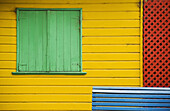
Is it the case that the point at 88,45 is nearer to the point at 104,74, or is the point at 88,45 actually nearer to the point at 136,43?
the point at 104,74

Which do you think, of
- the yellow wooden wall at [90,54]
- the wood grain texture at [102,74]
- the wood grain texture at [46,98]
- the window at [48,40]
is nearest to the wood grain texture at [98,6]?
the yellow wooden wall at [90,54]

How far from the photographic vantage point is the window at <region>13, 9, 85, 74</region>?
3988 mm

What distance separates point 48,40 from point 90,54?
3.04ft

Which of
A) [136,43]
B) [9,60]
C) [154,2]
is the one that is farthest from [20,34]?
[154,2]

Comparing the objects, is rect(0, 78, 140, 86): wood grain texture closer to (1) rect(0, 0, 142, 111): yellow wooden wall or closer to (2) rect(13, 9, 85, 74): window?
(1) rect(0, 0, 142, 111): yellow wooden wall

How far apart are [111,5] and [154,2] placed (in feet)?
3.01

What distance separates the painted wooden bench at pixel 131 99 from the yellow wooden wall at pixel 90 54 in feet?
3.48

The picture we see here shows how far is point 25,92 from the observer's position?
4.01 metres

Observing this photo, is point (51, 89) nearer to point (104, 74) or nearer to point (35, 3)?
point (104, 74)

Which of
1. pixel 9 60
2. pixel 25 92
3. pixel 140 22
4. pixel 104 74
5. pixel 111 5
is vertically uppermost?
pixel 111 5

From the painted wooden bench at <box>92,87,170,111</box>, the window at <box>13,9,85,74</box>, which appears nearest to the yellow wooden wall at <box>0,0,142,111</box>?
the window at <box>13,9,85,74</box>

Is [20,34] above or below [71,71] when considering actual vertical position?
above

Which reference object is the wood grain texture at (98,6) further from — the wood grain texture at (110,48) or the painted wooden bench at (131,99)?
the painted wooden bench at (131,99)

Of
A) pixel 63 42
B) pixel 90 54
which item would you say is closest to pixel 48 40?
pixel 63 42
